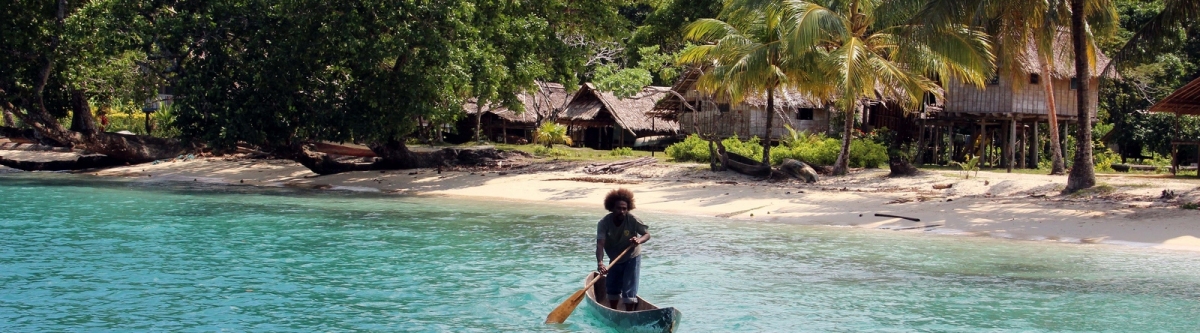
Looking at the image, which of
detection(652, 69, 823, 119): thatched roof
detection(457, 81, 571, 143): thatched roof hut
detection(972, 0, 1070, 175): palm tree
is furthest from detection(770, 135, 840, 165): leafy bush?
detection(457, 81, 571, 143): thatched roof hut

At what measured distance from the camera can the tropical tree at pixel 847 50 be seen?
2148cm

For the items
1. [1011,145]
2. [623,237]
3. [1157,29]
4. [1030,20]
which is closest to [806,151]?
[1011,145]

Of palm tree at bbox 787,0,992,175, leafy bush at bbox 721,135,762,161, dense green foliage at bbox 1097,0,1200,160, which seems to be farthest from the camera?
dense green foliage at bbox 1097,0,1200,160

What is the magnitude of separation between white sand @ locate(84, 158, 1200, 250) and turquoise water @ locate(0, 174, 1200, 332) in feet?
3.52

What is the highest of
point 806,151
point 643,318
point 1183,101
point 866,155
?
point 1183,101

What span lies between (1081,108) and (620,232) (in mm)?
13574

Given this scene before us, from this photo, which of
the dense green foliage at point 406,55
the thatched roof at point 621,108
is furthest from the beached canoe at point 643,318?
the thatched roof at point 621,108

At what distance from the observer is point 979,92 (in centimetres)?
3000

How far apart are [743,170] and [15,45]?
1982cm

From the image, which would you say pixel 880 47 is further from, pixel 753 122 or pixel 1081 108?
pixel 753 122

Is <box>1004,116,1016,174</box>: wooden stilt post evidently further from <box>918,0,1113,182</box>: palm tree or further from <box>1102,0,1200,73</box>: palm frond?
<box>1102,0,1200,73</box>: palm frond

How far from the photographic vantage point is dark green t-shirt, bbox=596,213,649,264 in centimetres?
1007

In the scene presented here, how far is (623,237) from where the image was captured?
1010 centimetres

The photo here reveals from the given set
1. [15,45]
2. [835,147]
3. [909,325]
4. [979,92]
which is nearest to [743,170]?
[835,147]
